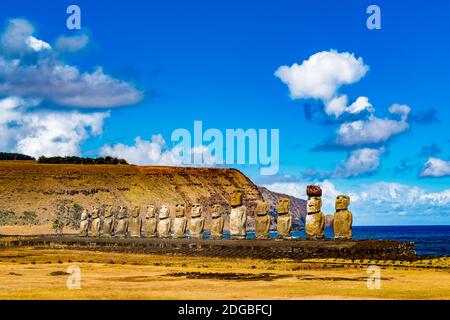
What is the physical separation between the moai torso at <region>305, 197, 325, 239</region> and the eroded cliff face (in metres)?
78.2

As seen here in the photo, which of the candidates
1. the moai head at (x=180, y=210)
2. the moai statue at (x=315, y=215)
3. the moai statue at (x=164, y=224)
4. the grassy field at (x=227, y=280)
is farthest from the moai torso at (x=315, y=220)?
the moai statue at (x=164, y=224)

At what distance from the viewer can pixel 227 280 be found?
68.3 ft

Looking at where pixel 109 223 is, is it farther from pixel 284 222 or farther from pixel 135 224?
pixel 284 222

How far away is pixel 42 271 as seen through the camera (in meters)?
24.9

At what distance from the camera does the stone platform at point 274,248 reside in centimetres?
2984

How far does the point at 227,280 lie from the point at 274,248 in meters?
12.7

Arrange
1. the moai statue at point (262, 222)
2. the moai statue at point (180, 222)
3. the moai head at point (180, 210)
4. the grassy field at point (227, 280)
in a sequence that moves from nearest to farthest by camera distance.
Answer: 1. the grassy field at point (227, 280)
2. the moai statue at point (262, 222)
3. the moai statue at point (180, 222)
4. the moai head at point (180, 210)

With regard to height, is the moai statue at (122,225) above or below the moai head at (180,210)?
below

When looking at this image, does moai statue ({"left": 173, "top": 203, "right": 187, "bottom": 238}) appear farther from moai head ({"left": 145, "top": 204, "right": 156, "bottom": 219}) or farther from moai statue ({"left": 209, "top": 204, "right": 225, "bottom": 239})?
moai statue ({"left": 209, "top": 204, "right": 225, "bottom": 239})

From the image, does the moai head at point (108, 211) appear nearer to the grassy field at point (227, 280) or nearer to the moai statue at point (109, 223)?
the moai statue at point (109, 223)

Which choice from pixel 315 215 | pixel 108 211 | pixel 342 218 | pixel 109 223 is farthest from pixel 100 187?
pixel 342 218

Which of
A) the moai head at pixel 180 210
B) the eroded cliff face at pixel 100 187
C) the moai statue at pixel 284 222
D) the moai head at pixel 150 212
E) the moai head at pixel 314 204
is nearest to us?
the moai head at pixel 314 204
